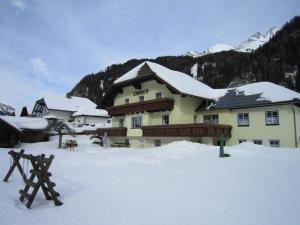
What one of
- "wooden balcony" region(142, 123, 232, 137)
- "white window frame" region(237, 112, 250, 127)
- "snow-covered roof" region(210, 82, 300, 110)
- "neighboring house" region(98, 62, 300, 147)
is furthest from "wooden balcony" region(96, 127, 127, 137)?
"white window frame" region(237, 112, 250, 127)

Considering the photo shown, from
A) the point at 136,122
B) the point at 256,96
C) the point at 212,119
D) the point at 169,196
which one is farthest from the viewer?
the point at 136,122

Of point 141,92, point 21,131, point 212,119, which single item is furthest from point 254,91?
point 21,131

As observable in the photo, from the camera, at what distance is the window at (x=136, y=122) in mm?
32750

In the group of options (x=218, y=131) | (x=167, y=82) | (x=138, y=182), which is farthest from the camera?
(x=167, y=82)

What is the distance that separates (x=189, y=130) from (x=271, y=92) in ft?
33.5

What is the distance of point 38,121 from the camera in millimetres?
43281

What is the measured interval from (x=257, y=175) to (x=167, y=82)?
62.4 feet

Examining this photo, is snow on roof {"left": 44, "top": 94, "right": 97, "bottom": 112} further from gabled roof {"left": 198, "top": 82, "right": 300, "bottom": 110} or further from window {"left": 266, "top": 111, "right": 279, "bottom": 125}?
window {"left": 266, "top": 111, "right": 279, "bottom": 125}

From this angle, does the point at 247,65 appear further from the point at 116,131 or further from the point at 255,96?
the point at 116,131

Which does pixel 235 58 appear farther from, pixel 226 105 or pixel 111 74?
pixel 226 105

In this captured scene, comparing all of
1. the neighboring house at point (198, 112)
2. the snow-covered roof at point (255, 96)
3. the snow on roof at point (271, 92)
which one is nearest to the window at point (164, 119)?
the neighboring house at point (198, 112)

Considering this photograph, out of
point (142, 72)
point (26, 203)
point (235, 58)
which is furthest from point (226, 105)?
point (235, 58)

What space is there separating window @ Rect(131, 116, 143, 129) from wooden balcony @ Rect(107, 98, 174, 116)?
4.23 ft

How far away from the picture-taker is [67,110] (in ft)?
240
